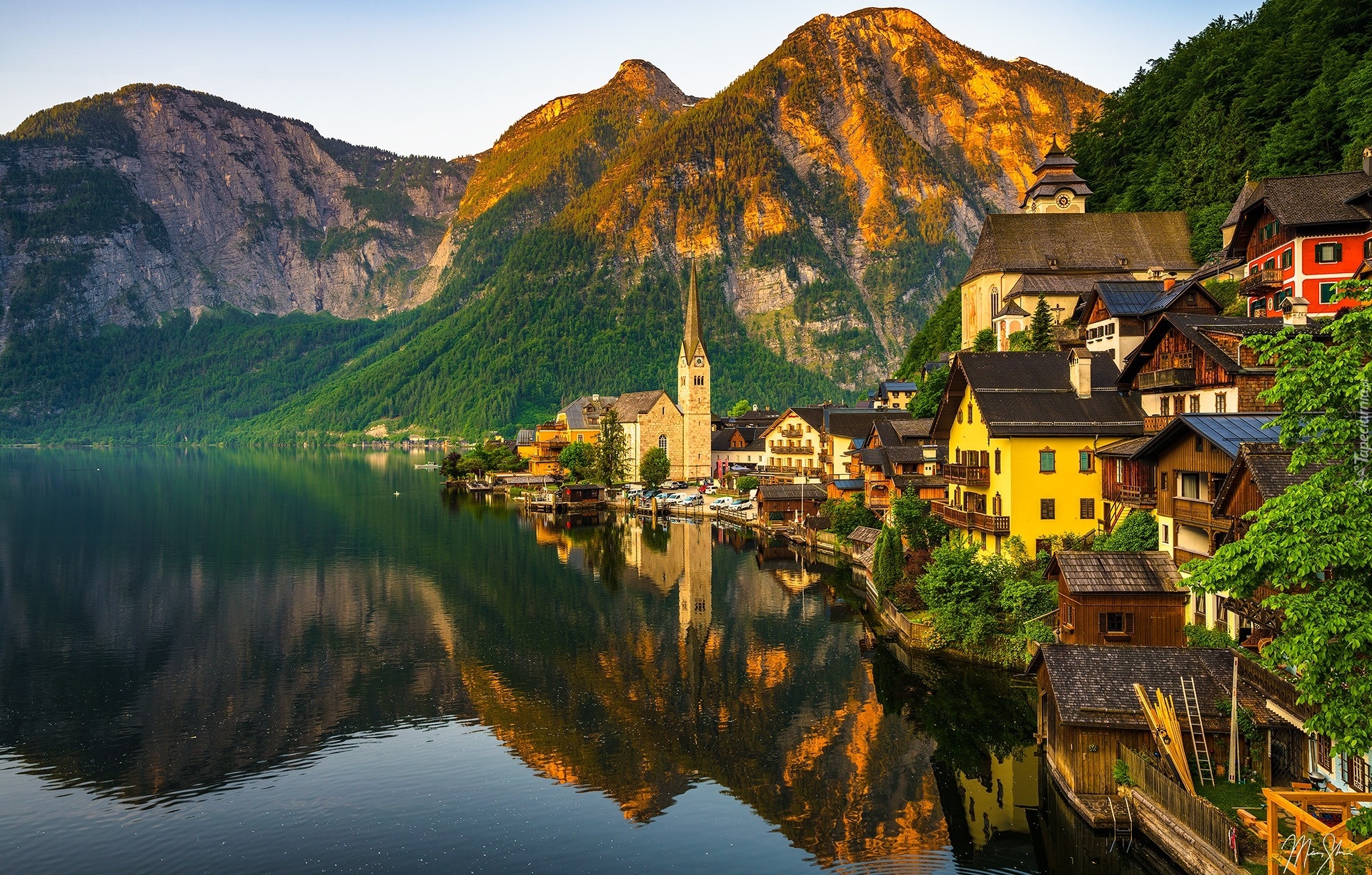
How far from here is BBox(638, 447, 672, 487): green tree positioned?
13288 cm

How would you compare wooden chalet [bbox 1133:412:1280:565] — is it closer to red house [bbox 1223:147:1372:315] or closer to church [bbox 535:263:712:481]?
red house [bbox 1223:147:1372:315]

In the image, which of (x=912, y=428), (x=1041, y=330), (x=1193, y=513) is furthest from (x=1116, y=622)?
(x=1041, y=330)

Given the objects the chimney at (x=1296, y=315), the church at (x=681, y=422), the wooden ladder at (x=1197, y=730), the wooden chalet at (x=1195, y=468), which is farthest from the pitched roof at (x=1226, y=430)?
the church at (x=681, y=422)

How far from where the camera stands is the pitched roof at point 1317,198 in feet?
177

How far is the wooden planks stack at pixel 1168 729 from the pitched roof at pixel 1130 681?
510 mm

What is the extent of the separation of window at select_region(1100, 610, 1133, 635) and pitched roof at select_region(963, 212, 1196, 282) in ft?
187

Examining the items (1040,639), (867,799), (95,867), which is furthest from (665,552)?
(95,867)

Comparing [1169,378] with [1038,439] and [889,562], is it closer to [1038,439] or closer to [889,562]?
[1038,439]

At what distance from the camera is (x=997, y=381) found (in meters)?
50.9

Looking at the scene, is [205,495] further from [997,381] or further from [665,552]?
[997,381]

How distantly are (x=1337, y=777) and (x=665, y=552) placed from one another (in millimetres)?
63852

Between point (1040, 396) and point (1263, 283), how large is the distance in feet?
55.0

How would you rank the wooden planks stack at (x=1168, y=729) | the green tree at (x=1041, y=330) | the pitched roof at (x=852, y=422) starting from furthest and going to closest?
the pitched roof at (x=852, y=422)
the green tree at (x=1041, y=330)
the wooden planks stack at (x=1168, y=729)

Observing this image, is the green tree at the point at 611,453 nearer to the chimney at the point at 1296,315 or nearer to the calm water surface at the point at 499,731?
the calm water surface at the point at 499,731
